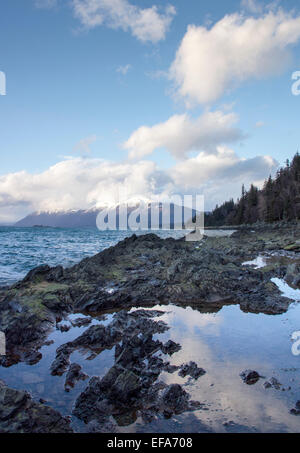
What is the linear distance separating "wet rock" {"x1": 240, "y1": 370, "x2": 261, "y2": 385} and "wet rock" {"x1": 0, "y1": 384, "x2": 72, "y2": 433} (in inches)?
133

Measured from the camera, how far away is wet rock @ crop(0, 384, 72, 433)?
4.19 m

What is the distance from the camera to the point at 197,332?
26.3 ft

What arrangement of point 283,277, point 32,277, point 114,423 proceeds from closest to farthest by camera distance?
point 114,423
point 32,277
point 283,277

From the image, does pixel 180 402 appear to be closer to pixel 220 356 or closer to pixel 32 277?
pixel 220 356

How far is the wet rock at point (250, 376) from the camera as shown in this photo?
17.8 ft

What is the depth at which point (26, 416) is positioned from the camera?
14.4 feet

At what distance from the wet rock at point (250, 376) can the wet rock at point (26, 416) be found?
133 inches

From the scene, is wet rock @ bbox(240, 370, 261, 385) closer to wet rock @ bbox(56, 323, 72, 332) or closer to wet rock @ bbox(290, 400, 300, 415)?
wet rock @ bbox(290, 400, 300, 415)

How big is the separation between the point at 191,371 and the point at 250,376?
3.87ft

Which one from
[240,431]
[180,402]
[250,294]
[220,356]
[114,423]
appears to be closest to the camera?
[240,431]

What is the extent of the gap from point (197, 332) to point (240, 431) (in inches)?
151

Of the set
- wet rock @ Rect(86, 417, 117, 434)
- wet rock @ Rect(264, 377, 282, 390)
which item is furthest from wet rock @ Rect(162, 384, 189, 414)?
wet rock @ Rect(264, 377, 282, 390)

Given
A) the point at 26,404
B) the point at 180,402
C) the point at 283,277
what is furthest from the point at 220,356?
the point at 283,277

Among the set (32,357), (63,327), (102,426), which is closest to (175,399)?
(102,426)
